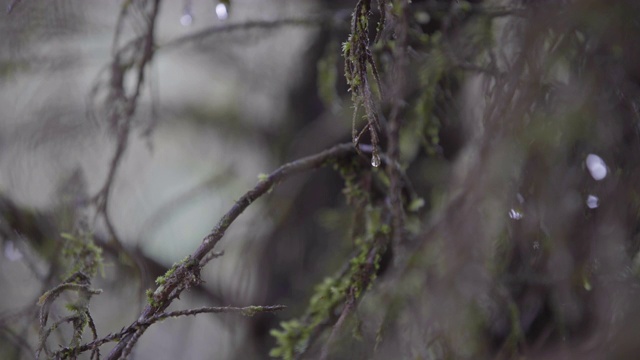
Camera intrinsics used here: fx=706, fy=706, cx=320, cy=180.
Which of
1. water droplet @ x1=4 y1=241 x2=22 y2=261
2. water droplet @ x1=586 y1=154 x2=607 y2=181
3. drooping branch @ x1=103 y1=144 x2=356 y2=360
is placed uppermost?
drooping branch @ x1=103 y1=144 x2=356 y2=360

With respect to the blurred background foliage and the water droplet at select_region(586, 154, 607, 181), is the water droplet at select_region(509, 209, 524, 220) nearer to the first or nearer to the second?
the blurred background foliage

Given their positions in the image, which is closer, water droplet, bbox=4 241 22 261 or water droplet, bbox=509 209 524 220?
water droplet, bbox=509 209 524 220

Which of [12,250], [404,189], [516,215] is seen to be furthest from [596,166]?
[12,250]

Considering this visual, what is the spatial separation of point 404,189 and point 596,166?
1.33 feet

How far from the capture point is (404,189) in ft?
5.03

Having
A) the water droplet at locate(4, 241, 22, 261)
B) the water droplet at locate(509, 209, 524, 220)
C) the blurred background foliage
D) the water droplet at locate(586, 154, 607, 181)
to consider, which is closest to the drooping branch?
the blurred background foliage

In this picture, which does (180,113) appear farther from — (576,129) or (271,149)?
(576,129)

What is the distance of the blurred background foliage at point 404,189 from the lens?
1196mm

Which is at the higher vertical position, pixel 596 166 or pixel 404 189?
pixel 596 166

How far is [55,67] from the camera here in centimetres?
219

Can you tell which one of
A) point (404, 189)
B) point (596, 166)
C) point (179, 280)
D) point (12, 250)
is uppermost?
point (179, 280)

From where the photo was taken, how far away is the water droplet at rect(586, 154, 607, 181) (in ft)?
4.16

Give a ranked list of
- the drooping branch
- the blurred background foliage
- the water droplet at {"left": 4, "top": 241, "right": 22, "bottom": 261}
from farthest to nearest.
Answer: the water droplet at {"left": 4, "top": 241, "right": 22, "bottom": 261} → the blurred background foliage → the drooping branch

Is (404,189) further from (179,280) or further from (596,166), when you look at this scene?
(179,280)
